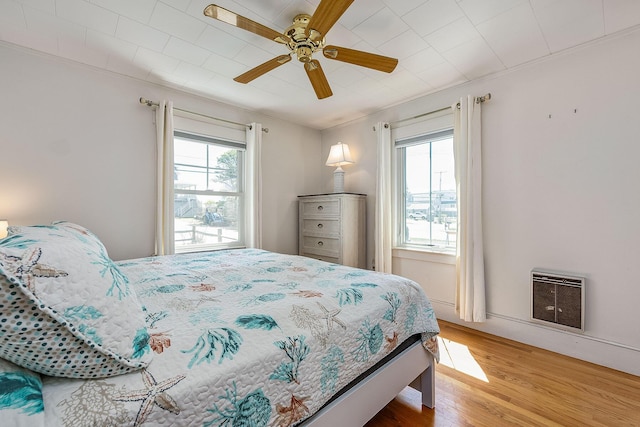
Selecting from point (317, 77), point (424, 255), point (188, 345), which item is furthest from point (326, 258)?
point (188, 345)

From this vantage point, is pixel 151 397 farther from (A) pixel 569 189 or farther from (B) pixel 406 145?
(B) pixel 406 145

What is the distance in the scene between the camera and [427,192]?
10.3 ft

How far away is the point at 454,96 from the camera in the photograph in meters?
2.80

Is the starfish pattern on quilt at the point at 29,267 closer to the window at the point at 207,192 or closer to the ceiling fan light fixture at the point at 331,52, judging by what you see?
the ceiling fan light fixture at the point at 331,52

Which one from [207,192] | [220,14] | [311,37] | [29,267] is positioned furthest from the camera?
[207,192]

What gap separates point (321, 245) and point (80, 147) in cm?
254

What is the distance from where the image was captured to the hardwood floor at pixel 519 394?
4.89 feet

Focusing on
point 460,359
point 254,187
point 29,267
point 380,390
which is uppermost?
point 254,187

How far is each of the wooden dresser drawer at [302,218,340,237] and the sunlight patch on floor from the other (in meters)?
1.56

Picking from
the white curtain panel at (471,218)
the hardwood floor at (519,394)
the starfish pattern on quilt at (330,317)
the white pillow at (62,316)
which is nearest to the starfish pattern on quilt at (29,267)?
the white pillow at (62,316)

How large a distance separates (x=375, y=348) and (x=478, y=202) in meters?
1.93

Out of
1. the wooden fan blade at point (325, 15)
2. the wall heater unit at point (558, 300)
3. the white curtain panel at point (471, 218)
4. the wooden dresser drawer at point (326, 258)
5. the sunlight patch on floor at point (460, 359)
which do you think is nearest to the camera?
the wooden fan blade at point (325, 15)

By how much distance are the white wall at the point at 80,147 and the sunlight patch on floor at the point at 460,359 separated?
2807 mm

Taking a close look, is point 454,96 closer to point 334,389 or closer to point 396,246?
point 396,246
